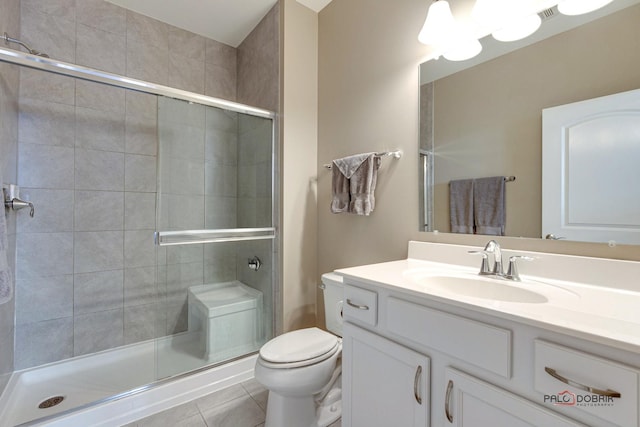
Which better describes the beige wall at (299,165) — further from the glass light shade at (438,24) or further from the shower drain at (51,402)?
the shower drain at (51,402)

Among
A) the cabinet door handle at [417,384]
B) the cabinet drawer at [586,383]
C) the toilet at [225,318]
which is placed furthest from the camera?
the toilet at [225,318]

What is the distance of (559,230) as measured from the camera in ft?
3.25

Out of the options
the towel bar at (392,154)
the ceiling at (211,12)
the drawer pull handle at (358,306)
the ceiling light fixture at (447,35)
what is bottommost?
the drawer pull handle at (358,306)

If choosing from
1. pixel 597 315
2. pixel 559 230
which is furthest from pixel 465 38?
pixel 597 315

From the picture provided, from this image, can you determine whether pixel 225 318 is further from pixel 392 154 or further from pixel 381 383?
pixel 392 154

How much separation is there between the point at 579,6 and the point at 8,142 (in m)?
2.68

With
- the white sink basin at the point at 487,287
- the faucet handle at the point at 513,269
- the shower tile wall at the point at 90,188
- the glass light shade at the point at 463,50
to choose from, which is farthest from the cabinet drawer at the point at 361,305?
the shower tile wall at the point at 90,188

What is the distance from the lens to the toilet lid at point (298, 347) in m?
1.26

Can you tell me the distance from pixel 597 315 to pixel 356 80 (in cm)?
160

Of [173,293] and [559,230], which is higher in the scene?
[559,230]

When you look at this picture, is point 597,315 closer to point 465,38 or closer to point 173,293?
point 465,38

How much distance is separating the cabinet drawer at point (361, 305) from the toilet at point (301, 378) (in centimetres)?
38

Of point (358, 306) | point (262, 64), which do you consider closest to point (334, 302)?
point (358, 306)

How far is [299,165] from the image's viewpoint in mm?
1953
